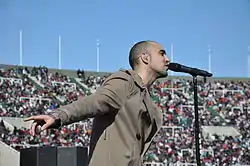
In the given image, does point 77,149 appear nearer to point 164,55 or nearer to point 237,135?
point 164,55

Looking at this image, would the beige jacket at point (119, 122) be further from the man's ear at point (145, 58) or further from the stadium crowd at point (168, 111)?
the stadium crowd at point (168, 111)

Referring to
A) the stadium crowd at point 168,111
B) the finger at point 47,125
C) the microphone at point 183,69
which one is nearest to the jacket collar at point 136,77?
the finger at point 47,125

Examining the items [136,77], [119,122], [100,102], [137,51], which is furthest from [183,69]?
[100,102]

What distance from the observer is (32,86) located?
2862cm

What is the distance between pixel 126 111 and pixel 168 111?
2642 centimetres

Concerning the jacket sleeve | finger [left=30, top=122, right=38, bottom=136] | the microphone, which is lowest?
finger [left=30, top=122, right=38, bottom=136]

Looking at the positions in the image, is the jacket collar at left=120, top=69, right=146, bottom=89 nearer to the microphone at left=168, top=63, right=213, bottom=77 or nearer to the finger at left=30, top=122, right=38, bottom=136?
the finger at left=30, top=122, right=38, bottom=136

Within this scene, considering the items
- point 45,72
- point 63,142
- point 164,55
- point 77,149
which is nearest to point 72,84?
point 45,72

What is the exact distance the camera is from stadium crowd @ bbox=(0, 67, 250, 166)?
2359 cm

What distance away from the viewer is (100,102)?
256cm

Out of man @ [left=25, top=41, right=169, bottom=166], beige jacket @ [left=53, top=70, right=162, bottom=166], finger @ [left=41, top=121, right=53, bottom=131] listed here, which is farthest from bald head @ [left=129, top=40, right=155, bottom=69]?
finger @ [left=41, top=121, right=53, bottom=131]

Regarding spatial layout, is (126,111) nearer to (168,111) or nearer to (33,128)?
(33,128)

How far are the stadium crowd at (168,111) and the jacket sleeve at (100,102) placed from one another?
59.4ft

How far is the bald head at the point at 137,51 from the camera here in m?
2.92
